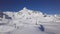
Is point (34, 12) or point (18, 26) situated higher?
point (34, 12)

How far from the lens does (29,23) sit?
177cm

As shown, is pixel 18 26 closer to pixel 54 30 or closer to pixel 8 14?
pixel 8 14

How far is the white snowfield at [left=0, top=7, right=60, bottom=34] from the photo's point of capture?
1.70 metres

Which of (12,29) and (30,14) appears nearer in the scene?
(12,29)

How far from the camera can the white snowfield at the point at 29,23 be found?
5.57ft

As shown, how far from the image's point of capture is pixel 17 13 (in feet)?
5.72

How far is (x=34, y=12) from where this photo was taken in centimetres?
175

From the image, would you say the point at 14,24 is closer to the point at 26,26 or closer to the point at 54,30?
the point at 26,26

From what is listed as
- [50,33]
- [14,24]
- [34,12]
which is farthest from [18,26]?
[50,33]

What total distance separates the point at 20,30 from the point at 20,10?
0.27m

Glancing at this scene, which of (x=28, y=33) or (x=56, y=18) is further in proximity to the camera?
(x=56, y=18)

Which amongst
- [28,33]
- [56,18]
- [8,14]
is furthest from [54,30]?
[8,14]

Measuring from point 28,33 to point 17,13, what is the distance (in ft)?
1.01

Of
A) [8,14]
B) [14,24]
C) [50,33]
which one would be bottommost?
[50,33]
